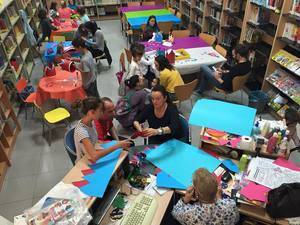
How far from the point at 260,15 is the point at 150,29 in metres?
2.48

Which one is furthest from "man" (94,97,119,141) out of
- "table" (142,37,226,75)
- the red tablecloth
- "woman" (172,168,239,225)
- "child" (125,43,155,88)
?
"table" (142,37,226,75)

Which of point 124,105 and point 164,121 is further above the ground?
point 164,121

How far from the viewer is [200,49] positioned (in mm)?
5410

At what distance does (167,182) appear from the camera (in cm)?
238

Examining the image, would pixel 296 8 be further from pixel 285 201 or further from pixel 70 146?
pixel 70 146

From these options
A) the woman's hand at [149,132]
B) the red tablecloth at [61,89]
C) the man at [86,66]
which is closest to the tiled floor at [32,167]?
the red tablecloth at [61,89]

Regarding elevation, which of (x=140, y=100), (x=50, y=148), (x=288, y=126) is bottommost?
(x=50, y=148)

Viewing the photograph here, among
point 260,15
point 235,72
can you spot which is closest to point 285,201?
point 235,72

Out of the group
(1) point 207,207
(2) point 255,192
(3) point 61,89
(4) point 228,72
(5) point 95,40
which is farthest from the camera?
(5) point 95,40

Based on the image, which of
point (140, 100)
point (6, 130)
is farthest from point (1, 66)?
point (140, 100)

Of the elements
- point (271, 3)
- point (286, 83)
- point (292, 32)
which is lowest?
point (286, 83)

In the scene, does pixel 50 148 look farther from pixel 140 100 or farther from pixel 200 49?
pixel 200 49

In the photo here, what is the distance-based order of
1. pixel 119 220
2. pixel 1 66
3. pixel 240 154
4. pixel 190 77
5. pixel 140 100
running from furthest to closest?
pixel 190 77, pixel 1 66, pixel 140 100, pixel 240 154, pixel 119 220

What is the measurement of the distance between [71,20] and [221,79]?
192 inches
